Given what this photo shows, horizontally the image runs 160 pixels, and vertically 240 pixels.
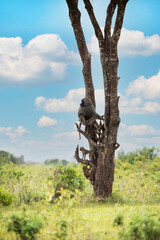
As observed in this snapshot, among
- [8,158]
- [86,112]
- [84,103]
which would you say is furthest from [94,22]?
[8,158]

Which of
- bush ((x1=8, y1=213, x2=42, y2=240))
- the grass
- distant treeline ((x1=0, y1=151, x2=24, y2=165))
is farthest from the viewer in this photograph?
distant treeline ((x1=0, y1=151, x2=24, y2=165))

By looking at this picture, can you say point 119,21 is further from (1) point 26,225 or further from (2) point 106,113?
(1) point 26,225

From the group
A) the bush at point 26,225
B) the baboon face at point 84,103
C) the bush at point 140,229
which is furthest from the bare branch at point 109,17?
the bush at point 26,225

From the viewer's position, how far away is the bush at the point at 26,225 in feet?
10.6

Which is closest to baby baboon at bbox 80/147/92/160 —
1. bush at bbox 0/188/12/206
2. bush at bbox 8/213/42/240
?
bush at bbox 0/188/12/206

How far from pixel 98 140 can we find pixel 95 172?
81 centimetres

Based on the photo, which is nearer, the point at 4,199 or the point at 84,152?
the point at 4,199

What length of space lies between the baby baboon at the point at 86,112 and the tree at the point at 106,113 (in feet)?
0.60

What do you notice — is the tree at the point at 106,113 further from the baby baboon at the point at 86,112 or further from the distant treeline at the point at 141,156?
the distant treeline at the point at 141,156

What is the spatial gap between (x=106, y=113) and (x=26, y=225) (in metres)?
4.40

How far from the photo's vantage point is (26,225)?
322 cm

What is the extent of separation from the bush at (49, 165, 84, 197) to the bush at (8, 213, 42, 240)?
13.7 feet

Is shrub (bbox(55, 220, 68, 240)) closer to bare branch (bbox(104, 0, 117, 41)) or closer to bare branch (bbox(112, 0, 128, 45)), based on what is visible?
bare branch (bbox(112, 0, 128, 45))

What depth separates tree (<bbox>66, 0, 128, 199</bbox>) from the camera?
22.9ft
